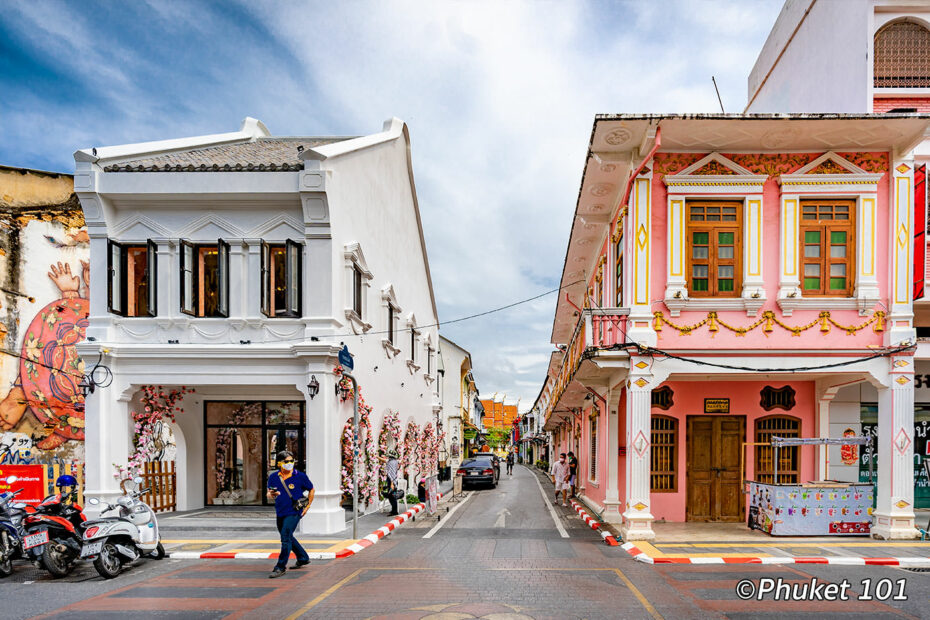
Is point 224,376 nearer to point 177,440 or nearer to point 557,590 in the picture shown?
point 177,440

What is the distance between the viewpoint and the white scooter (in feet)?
30.9

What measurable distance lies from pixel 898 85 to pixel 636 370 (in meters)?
9.86

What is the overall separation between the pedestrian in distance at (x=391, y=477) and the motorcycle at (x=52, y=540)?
7.43 metres

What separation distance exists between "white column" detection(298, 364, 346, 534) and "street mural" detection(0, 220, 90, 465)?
10526 millimetres

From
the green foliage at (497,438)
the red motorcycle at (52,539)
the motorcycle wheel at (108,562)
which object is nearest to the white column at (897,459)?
the motorcycle wheel at (108,562)

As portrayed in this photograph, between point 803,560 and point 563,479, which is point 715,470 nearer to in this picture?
point 803,560

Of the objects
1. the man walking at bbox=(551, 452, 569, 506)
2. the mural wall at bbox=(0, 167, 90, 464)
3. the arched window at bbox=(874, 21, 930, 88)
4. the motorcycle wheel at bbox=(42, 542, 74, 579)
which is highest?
the arched window at bbox=(874, 21, 930, 88)

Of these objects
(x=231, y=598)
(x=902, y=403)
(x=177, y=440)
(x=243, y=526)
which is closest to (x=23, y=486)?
(x=177, y=440)

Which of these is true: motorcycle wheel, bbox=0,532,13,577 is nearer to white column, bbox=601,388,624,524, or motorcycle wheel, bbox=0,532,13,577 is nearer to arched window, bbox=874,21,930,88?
white column, bbox=601,388,624,524

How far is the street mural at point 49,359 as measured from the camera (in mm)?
19250

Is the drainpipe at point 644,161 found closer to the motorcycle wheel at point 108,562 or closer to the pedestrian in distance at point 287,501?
the pedestrian in distance at point 287,501

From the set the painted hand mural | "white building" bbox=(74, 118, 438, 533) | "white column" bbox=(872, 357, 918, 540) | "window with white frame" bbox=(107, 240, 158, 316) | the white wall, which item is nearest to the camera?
"white column" bbox=(872, 357, 918, 540)

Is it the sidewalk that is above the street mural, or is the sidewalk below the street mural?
below

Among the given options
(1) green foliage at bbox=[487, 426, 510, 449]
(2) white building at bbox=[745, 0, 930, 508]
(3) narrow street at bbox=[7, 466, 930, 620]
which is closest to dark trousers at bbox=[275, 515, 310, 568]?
(3) narrow street at bbox=[7, 466, 930, 620]
